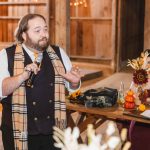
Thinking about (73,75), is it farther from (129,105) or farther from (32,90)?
(129,105)

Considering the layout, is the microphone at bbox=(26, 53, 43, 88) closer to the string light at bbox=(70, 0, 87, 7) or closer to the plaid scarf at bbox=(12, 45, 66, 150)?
the plaid scarf at bbox=(12, 45, 66, 150)

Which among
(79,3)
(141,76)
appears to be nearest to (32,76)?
(141,76)

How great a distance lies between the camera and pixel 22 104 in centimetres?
244

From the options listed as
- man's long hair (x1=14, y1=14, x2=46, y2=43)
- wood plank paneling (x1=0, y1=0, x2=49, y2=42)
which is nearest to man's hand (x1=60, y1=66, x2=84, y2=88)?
man's long hair (x1=14, y1=14, x2=46, y2=43)

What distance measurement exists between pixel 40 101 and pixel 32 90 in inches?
3.3

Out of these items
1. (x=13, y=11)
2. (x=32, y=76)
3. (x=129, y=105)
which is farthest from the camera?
(x=13, y=11)

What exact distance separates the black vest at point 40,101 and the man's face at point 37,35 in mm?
105

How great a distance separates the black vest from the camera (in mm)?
2457

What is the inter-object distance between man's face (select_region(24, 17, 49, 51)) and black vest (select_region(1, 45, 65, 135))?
11 cm

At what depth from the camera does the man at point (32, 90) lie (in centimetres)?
244

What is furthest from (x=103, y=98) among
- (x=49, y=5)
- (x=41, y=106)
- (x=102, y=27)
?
(x=102, y=27)

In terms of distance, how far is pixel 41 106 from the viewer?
96.9 inches

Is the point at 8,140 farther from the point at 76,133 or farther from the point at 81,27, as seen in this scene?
the point at 81,27

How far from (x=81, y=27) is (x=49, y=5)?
1370mm
